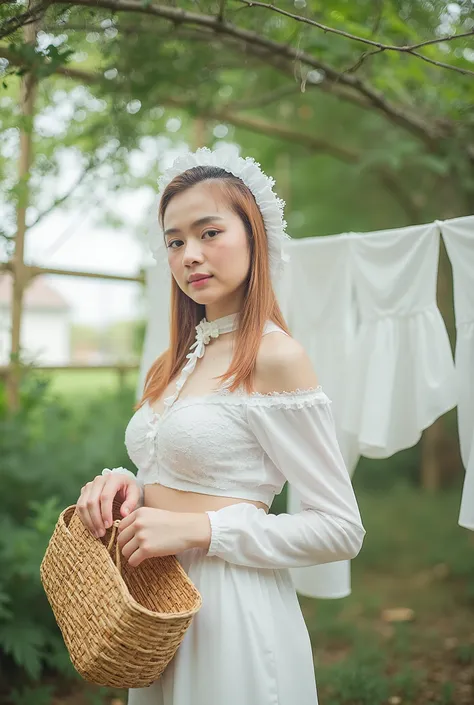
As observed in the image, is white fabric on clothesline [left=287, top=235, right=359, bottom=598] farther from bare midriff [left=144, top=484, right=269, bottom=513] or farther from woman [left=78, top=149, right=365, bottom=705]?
bare midriff [left=144, top=484, right=269, bottom=513]

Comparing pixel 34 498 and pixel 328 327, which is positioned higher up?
pixel 328 327

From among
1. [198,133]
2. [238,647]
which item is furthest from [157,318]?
[198,133]

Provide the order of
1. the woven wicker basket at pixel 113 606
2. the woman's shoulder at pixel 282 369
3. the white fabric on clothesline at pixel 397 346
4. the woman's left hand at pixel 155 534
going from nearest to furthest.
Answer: the woven wicker basket at pixel 113 606 < the woman's left hand at pixel 155 534 < the woman's shoulder at pixel 282 369 < the white fabric on clothesline at pixel 397 346

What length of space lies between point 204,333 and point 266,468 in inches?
15.2

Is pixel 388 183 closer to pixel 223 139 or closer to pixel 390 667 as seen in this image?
pixel 223 139

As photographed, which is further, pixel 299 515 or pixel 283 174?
pixel 283 174

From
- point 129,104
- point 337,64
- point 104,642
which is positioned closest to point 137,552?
point 104,642

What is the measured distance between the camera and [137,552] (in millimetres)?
1325

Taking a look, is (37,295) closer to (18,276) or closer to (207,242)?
(18,276)

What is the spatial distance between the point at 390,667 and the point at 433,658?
258mm

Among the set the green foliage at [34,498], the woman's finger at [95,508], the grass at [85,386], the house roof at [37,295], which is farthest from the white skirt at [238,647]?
the grass at [85,386]

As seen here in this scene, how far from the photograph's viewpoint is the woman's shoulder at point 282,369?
1.43m

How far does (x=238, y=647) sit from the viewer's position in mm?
1379

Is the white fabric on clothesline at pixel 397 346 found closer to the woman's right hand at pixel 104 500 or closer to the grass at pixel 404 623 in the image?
the woman's right hand at pixel 104 500
